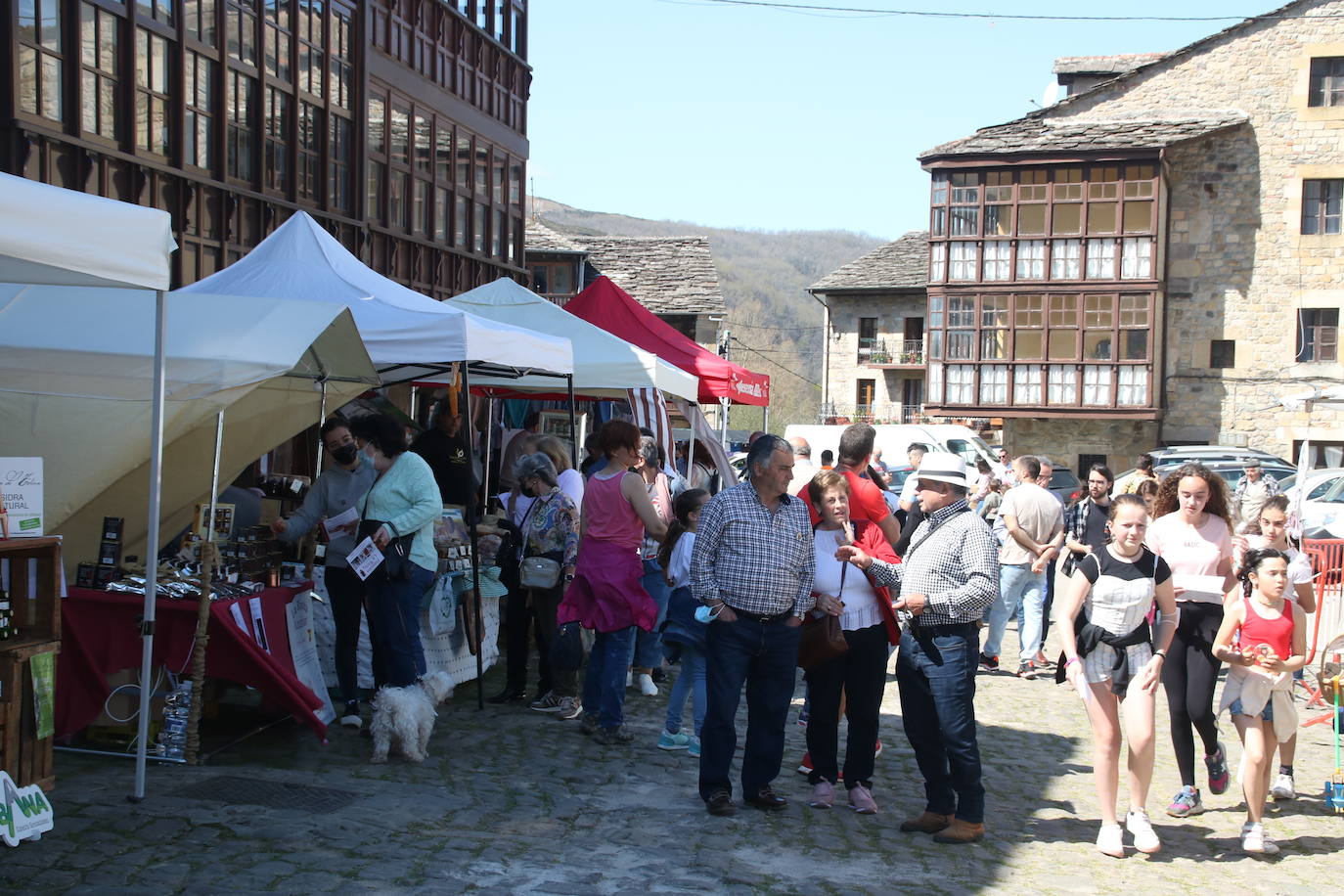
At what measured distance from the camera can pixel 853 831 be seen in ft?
20.1

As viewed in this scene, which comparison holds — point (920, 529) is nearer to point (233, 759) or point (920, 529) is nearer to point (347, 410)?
point (233, 759)

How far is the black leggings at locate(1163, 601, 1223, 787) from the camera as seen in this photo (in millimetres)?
6773

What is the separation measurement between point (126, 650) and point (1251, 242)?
34723 millimetres

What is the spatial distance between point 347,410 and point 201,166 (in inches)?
176

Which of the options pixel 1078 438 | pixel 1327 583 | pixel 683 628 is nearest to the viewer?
pixel 683 628

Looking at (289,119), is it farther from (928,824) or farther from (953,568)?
(928,824)

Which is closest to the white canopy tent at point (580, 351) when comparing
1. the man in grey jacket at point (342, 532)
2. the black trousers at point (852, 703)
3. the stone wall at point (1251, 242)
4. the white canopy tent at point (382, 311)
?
the white canopy tent at point (382, 311)

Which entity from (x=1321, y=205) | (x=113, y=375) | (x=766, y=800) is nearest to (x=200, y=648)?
(x=113, y=375)

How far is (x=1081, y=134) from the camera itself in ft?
117

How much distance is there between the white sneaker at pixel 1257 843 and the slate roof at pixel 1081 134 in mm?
31373

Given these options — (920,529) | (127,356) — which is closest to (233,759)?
(127,356)

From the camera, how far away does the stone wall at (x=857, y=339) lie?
47125 mm

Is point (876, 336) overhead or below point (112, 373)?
overhead

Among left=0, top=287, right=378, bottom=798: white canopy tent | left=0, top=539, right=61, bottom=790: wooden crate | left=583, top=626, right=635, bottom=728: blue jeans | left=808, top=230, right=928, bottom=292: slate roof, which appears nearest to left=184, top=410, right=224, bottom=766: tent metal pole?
left=0, top=287, right=378, bottom=798: white canopy tent
